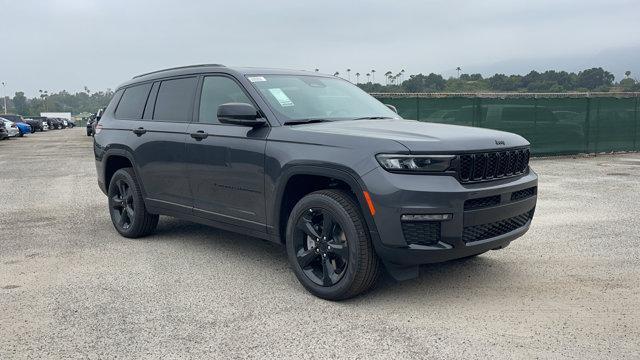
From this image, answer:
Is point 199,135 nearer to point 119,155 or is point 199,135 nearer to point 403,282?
point 119,155

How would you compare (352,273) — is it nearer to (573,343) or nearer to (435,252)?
(435,252)

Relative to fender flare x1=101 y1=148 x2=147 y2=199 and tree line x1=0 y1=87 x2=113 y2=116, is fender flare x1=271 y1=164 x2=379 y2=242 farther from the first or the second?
tree line x1=0 y1=87 x2=113 y2=116

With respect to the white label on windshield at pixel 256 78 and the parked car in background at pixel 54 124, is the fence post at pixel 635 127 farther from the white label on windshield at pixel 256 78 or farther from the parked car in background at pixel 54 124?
the parked car in background at pixel 54 124

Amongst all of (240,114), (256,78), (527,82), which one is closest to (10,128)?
(527,82)

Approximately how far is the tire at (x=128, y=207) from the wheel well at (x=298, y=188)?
2.24m

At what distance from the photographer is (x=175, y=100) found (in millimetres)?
5688

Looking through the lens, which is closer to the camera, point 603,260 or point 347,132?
point 347,132

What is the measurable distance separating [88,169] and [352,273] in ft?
39.1

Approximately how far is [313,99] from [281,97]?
334mm

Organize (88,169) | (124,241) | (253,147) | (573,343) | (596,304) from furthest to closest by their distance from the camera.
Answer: (88,169), (124,241), (253,147), (596,304), (573,343)

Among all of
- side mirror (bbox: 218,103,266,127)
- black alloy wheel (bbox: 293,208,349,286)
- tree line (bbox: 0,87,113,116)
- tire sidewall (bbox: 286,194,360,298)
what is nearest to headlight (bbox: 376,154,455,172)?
tire sidewall (bbox: 286,194,360,298)

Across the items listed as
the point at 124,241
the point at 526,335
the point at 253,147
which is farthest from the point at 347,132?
the point at 124,241

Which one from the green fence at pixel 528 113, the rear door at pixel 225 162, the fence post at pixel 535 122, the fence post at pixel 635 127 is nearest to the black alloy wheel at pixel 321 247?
the rear door at pixel 225 162

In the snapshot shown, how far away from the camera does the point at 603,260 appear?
5.19m
